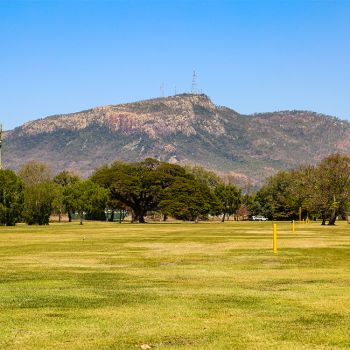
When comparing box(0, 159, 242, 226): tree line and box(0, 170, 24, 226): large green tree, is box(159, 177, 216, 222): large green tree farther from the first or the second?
box(0, 170, 24, 226): large green tree

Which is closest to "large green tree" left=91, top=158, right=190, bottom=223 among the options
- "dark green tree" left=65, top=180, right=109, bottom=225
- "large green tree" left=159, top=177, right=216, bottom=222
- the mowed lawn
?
"large green tree" left=159, top=177, right=216, bottom=222

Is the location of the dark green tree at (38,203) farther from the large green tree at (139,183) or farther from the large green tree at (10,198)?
the large green tree at (139,183)

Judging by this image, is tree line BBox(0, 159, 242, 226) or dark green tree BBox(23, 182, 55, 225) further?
tree line BBox(0, 159, 242, 226)

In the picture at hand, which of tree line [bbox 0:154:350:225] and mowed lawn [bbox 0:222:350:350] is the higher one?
tree line [bbox 0:154:350:225]

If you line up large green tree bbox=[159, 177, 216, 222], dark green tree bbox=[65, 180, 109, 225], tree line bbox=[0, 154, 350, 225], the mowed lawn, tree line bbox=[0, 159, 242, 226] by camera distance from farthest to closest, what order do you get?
large green tree bbox=[159, 177, 216, 222], dark green tree bbox=[65, 180, 109, 225], tree line bbox=[0, 159, 242, 226], tree line bbox=[0, 154, 350, 225], the mowed lawn

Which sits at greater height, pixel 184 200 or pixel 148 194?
pixel 148 194

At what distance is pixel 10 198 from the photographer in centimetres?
12138

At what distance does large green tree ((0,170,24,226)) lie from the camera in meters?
120

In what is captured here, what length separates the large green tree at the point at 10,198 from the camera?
395 feet

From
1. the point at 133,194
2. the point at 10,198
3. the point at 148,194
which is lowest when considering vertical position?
the point at 10,198

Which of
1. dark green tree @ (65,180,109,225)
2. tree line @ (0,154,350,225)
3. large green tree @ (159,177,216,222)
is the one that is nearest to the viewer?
tree line @ (0,154,350,225)

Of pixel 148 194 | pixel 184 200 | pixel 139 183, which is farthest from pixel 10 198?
pixel 148 194

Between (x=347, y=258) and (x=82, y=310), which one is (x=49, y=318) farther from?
(x=347, y=258)

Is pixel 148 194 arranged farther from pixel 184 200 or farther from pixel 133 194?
pixel 184 200
